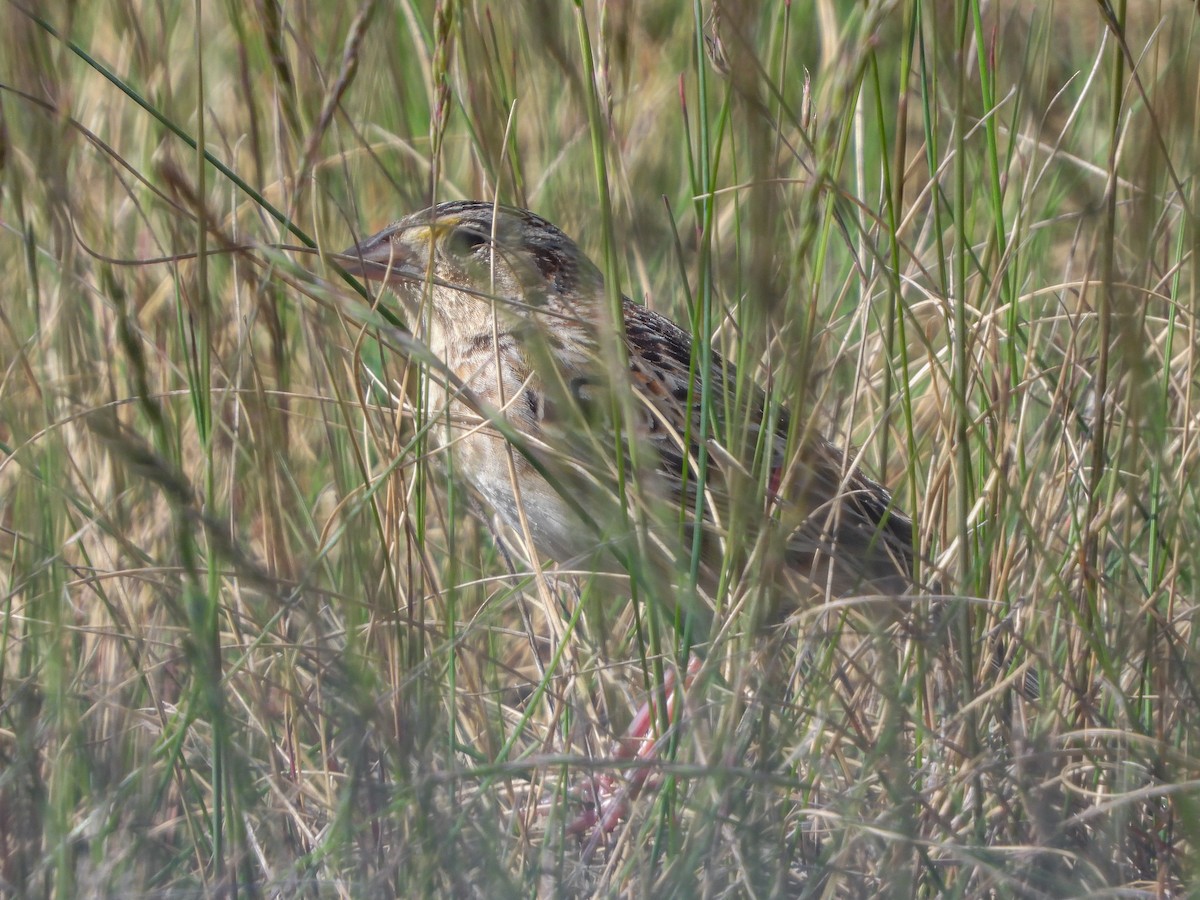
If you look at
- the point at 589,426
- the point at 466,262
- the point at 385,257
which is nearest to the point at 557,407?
the point at 589,426

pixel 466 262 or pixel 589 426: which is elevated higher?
pixel 466 262

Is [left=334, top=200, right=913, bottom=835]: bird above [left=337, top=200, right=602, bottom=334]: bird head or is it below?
below

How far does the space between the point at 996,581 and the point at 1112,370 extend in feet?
1.94

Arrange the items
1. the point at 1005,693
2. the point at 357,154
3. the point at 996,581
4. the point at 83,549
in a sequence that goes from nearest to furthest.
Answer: the point at 1005,693, the point at 996,581, the point at 83,549, the point at 357,154

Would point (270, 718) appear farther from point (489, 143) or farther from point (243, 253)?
point (489, 143)

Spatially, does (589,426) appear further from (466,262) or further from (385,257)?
(385,257)

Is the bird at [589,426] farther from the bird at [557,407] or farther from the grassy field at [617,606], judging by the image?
the grassy field at [617,606]

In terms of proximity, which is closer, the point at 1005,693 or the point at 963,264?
the point at 963,264

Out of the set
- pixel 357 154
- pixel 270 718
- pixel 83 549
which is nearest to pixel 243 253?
pixel 270 718

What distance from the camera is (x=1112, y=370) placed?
3045 mm

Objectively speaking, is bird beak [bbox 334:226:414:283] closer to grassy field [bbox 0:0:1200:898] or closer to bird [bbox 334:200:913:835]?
bird [bbox 334:200:913:835]

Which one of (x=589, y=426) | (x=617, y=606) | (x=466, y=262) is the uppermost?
(x=466, y=262)

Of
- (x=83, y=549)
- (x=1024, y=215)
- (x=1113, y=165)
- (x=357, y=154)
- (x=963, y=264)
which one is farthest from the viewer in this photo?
(x=357, y=154)

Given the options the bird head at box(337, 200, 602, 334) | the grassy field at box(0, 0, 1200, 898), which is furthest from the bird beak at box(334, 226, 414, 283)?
the grassy field at box(0, 0, 1200, 898)
